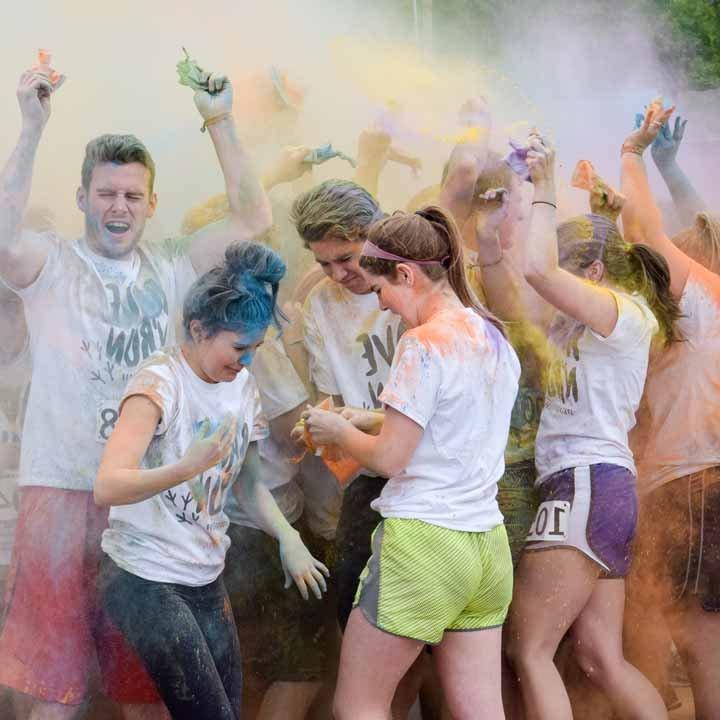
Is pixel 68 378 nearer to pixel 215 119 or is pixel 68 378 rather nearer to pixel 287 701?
pixel 215 119

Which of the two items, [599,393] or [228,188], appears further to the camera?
[599,393]

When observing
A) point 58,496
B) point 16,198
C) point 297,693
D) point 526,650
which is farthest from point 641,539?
point 16,198

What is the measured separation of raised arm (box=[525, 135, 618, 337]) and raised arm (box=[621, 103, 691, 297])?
1.54ft

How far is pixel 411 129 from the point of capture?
4.14 m

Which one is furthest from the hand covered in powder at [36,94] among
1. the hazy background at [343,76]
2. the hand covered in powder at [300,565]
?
the hand covered in powder at [300,565]

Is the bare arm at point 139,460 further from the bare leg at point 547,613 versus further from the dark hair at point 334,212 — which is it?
the bare leg at point 547,613

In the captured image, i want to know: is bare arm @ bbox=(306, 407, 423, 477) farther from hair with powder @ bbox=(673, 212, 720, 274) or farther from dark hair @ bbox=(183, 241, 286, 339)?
hair with powder @ bbox=(673, 212, 720, 274)

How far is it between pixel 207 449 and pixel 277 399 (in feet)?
2.46

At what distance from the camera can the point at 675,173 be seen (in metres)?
4.43

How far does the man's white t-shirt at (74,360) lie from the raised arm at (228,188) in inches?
11.2

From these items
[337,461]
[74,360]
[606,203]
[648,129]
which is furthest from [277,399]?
[648,129]

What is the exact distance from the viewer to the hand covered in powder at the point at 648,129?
431 cm

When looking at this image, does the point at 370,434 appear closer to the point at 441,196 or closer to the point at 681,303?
the point at 441,196

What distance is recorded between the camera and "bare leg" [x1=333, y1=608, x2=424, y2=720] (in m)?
3.18
